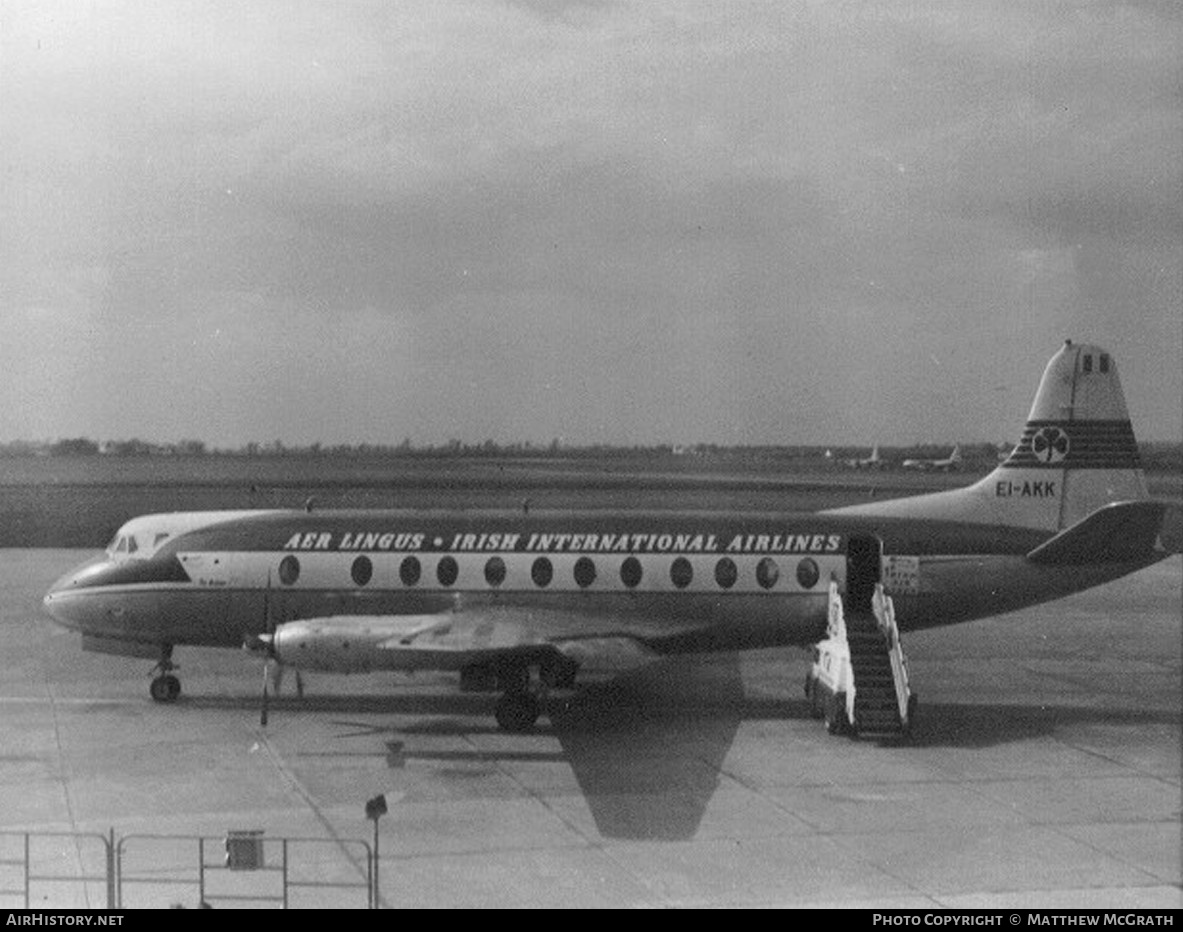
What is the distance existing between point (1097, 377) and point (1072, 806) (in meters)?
10.6

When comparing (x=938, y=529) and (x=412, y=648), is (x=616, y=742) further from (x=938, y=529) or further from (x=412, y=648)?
(x=938, y=529)

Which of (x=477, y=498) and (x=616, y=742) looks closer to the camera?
(x=616, y=742)

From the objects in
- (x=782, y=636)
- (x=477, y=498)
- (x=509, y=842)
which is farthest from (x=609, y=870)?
(x=477, y=498)

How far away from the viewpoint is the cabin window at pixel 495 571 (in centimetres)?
2445

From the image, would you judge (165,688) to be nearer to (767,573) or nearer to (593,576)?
(593,576)

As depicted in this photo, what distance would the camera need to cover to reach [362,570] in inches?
969

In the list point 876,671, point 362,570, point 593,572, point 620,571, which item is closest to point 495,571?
point 593,572

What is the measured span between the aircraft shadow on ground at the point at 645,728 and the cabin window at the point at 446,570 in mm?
2223

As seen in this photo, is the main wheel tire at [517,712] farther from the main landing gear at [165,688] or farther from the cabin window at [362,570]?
the main landing gear at [165,688]

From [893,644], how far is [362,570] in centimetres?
946

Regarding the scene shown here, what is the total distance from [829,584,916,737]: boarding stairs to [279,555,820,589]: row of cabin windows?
116 centimetres

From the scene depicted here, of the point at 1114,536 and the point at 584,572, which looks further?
the point at 584,572

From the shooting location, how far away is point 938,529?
2481 cm

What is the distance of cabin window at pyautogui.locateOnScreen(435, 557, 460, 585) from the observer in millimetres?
24469
